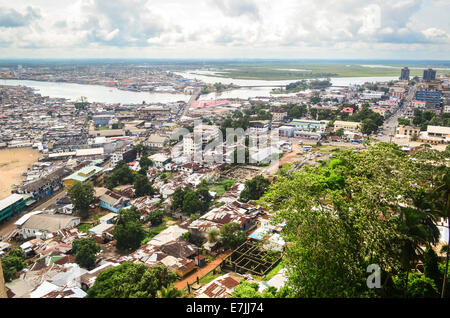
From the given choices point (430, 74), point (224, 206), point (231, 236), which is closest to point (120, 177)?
point (224, 206)

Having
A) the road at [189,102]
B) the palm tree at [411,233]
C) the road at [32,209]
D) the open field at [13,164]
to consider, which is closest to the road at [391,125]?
the palm tree at [411,233]

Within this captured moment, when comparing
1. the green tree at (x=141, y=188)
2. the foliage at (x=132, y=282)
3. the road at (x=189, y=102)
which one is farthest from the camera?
the road at (x=189, y=102)

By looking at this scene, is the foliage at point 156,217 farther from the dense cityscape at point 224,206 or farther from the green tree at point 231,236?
the green tree at point 231,236

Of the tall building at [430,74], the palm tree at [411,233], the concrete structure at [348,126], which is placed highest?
the tall building at [430,74]

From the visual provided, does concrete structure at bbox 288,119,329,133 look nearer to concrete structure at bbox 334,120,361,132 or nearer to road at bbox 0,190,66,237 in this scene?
concrete structure at bbox 334,120,361,132

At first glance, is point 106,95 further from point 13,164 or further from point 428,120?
point 428,120

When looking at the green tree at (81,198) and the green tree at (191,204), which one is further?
the green tree at (81,198)
